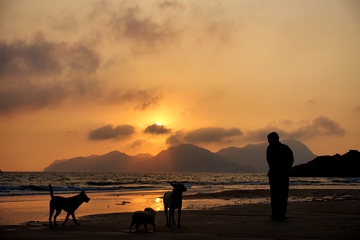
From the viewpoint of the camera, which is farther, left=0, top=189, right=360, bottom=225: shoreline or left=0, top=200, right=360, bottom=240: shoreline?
left=0, top=189, right=360, bottom=225: shoreline

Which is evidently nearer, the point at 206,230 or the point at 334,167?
the point at 206,230

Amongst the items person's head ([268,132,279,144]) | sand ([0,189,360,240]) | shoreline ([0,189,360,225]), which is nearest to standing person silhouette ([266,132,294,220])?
person's head ([268,132,279,144])

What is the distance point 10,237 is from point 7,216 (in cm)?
618

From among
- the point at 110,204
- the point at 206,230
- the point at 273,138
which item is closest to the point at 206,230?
the point at 206,230

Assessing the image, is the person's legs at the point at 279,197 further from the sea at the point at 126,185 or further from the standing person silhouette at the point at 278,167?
the sea at the point at 126,185

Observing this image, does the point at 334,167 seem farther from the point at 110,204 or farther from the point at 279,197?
the point at 279,197

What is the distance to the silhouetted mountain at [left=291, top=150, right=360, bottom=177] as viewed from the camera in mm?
109125

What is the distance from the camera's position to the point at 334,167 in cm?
11219

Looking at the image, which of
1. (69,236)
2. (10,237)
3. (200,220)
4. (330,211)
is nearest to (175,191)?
(200,220)

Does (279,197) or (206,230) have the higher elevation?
(279,197)

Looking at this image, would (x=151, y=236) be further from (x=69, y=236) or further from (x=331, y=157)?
(x=331, y=157)

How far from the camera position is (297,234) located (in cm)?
1009

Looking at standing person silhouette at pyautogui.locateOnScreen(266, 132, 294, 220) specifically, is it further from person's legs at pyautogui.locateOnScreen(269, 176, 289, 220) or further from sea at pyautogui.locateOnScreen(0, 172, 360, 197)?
sea at pyautogui.locateOnScreen(0, 172, 360, 197)

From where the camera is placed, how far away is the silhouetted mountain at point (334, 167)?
358 ft
